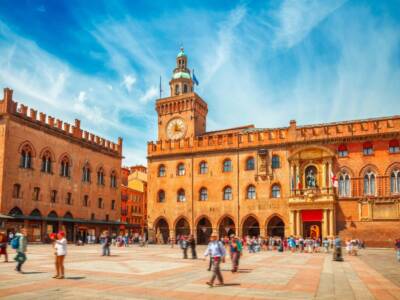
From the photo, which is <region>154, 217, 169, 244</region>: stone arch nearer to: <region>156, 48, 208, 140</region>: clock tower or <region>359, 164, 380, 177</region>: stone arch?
<region>156, 48, 208, 140</region>: clock tower

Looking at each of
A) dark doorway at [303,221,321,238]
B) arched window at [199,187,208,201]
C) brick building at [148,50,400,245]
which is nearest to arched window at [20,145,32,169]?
brick building at [148,50,400,245]

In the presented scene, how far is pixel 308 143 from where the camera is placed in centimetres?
4431

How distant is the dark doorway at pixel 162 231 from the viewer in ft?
168

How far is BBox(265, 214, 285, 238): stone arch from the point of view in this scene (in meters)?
44.8

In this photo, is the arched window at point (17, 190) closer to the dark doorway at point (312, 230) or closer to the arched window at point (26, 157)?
the arched window at point (26, 157)

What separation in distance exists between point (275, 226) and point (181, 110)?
62.8 ft

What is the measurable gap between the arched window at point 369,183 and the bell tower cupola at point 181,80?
25816mm

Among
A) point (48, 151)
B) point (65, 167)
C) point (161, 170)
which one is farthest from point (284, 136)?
point (48, 151)

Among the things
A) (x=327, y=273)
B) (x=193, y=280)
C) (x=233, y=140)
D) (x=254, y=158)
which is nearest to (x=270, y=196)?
(x=254, y=158)

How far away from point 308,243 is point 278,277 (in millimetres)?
19886

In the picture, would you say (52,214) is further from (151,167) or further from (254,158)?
(254,158)

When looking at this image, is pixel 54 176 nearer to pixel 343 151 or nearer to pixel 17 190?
pixel 17 190

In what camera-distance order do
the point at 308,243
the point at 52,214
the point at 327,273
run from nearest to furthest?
1. the point at 327,273
2. the point at 308,243
3. the point at 52,214

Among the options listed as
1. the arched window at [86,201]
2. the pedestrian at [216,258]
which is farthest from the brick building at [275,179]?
the pedestrian at [216,258]
